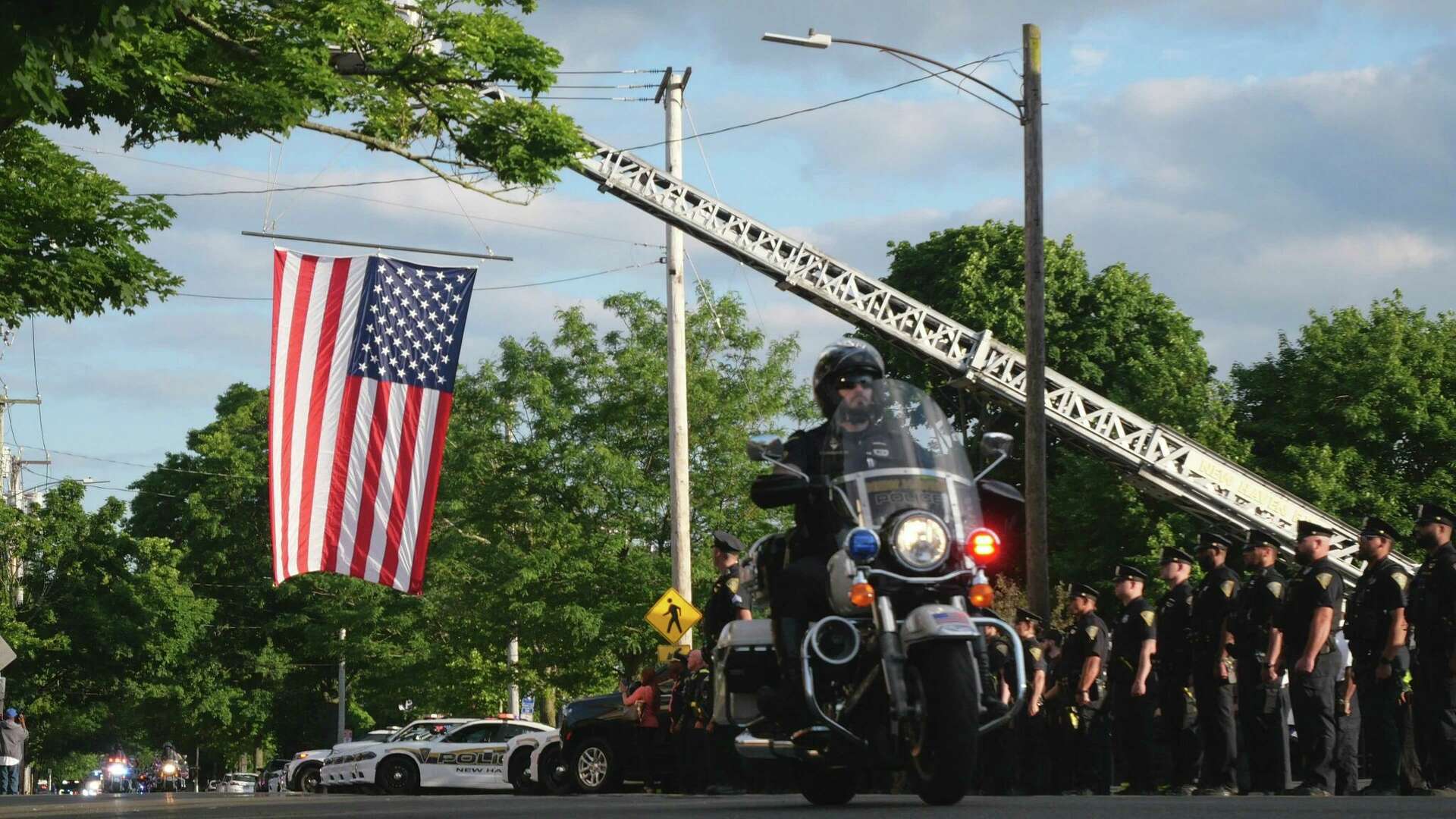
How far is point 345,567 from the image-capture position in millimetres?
21656

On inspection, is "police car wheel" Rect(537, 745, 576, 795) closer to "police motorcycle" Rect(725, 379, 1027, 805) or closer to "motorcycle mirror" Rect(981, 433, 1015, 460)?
"police motorcycle" Rect(725, 379, 1027, 805)

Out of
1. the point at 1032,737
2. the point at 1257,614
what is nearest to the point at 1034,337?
the point at 1032,737

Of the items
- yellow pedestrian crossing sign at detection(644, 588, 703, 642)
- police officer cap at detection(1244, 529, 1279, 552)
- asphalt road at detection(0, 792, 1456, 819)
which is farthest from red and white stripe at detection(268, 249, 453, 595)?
police officer cap at detection(1244, 529, 1279, 552)

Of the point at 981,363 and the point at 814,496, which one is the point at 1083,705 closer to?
the point at 814,496

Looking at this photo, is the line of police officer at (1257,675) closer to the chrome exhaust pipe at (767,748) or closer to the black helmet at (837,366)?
the black helmet at (837,366)

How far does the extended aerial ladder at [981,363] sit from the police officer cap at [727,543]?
64.3 ft

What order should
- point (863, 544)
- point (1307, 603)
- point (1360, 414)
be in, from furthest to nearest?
point (1360, 414)
point (1307, 603)
point (863, 544)

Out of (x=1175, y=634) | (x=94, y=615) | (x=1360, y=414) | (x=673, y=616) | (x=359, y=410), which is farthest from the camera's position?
(x=94, y=615)

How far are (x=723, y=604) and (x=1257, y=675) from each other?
12.0 feet

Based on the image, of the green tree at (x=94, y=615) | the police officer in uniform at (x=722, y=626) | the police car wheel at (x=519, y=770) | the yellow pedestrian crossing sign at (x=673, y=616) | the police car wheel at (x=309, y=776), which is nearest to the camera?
the police officer in uniform at (x=722, y=626)

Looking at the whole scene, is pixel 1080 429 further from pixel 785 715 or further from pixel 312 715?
pixel 312 715

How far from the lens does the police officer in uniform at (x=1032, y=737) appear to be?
53.6 ft

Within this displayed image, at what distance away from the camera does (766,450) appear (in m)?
9.24

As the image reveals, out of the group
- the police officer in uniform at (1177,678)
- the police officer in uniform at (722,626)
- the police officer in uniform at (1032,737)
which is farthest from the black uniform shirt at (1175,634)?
the police officer in uniform at (722,626)
